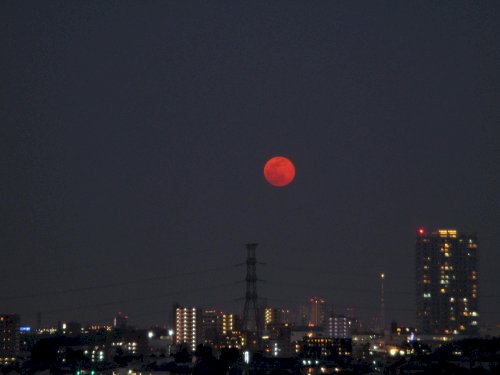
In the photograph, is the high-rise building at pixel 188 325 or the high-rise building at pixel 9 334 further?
the high-rise building at pixel 188 325

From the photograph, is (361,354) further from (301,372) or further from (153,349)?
(301,372)

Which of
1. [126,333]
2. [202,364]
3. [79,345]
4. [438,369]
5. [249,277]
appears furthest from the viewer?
[126,333]

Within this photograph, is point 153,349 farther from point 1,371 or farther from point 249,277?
point 1,371

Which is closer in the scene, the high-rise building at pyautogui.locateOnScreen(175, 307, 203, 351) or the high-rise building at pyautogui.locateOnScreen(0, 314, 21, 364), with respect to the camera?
the high-rise building at pyautogui.locateOnScreen(0, 314, 21, 364)

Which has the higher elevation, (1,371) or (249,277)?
(249,277)

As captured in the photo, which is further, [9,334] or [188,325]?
[188,325]

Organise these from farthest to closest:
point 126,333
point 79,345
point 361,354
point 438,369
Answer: point 126,333 → point 361,354 → point 79,345 → point 438,369

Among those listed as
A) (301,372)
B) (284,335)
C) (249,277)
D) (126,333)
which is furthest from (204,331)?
(301,372)

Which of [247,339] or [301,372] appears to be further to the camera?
[247,339]
